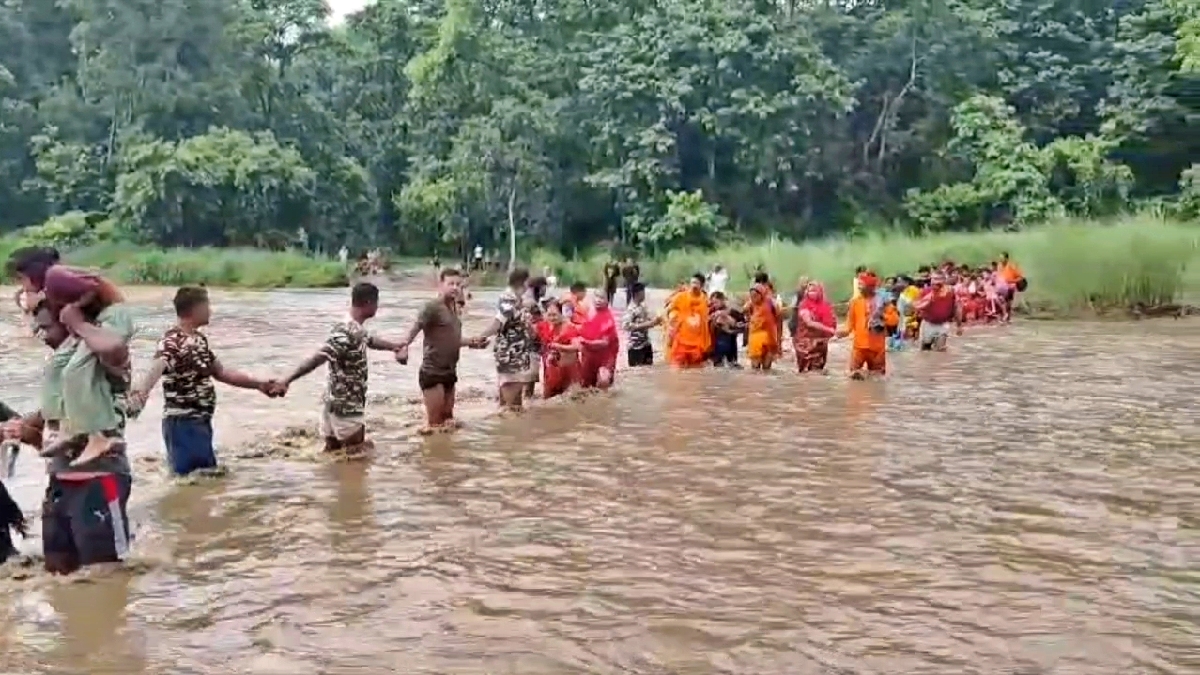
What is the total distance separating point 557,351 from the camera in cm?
1364

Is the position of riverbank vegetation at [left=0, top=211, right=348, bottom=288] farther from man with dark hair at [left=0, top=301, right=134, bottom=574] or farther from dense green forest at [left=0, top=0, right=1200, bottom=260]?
man with dark hair at [left=0, top=301, right=134, bottom=574]

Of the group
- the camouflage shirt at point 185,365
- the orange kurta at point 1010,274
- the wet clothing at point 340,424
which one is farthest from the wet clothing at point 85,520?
the orange kurta at point 1010,274

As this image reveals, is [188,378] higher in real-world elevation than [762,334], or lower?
higher

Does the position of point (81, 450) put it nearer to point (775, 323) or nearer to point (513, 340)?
point (513, 340)

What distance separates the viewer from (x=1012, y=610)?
603 centimetres

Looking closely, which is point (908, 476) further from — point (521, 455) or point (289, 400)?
point (289, 400)

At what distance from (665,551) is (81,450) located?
3.05 metres

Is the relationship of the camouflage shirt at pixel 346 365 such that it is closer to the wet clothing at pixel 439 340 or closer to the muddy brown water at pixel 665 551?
the muddy brown water at pixel 665 551

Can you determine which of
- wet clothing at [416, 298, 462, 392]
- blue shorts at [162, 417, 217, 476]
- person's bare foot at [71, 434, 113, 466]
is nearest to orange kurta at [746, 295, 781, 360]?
wet clothing at [416, 298, 462, 392]

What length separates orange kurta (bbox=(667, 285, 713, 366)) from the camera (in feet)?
53.0

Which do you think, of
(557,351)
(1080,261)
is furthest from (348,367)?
(1080,261)

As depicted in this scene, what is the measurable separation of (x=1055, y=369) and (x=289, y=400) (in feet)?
32.3

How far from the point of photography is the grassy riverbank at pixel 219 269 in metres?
46.5

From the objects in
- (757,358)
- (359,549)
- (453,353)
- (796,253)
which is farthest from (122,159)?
(359,549)
